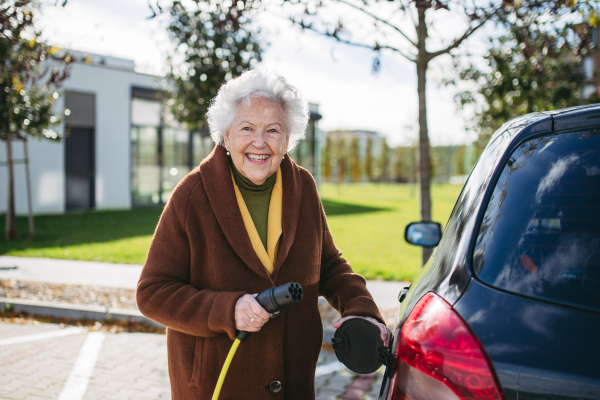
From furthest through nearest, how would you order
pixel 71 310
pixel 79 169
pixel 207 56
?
1. pixel 79 169
2. pixel 207 56
3. pixel 71 310

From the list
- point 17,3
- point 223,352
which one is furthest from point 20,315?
point 223,352

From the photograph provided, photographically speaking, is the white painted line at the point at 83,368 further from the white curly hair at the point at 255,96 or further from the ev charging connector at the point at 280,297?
the ev charging connector at the point at 280,297

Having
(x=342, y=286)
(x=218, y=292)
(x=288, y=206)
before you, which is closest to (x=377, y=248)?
(x=342, y=286)

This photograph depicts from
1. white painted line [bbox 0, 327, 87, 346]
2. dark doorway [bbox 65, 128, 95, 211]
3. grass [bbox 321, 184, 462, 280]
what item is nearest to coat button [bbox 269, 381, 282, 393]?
white painted line [bbox 0, 327, 87, 346]

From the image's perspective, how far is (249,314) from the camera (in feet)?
5.87

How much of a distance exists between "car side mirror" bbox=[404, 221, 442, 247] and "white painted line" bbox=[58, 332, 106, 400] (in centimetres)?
289

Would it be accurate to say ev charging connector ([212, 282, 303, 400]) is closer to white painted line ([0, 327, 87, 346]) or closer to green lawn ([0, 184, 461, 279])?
white painted line ([0, 327, 87, 346])

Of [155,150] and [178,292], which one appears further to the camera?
[155,150]

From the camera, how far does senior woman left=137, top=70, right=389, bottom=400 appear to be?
1.92 meters

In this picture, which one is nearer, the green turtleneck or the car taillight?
the car taillight

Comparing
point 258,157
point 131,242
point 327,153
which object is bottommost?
point 131,242

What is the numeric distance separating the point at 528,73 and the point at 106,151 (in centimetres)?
1914

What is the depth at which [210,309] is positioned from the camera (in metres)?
1.85

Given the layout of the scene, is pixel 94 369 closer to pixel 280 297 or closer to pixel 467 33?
pixel 280 297
